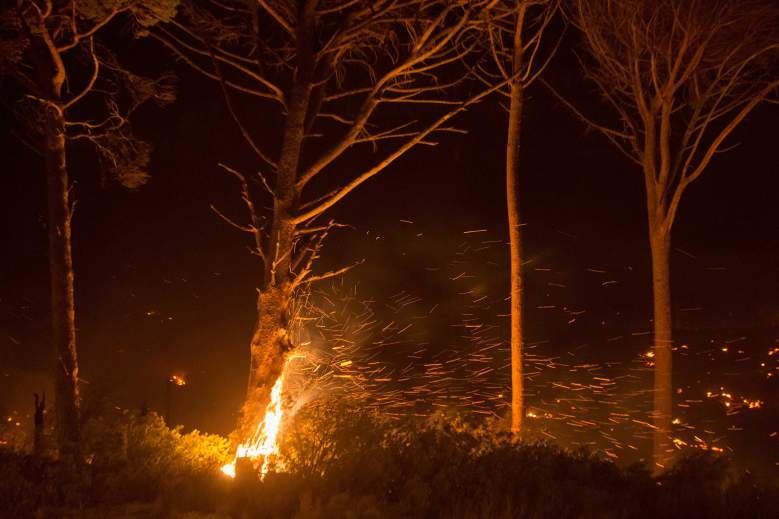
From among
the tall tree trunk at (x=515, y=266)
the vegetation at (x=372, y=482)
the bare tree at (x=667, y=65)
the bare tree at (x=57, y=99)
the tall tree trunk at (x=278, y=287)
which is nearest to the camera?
the vegetation at (x=372, y=482)

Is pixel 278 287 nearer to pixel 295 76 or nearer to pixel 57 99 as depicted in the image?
pixel 295 76

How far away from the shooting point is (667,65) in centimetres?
1202

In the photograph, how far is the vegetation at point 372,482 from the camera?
6.01m

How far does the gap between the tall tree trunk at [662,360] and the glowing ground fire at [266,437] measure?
19.4 feet

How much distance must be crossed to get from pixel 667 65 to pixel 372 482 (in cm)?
853

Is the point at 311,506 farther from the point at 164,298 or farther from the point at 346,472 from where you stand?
the point at 164,298

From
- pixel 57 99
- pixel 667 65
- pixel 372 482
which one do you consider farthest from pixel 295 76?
pixel 667 65

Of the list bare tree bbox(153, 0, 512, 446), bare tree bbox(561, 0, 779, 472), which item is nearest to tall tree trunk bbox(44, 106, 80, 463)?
bare tree bbox(153, 0, 512, 446)

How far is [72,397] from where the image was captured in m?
10.2

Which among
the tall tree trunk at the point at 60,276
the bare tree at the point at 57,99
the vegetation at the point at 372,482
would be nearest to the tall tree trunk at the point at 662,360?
the vegetation at the point at 372,482

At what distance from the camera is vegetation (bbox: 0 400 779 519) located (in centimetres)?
601

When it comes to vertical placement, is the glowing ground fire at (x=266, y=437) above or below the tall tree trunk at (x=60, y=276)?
below

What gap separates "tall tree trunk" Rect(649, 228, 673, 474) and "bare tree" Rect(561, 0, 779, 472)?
14mm

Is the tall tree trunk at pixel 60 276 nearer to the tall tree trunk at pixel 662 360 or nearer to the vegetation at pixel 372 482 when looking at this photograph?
the vegetation at pixel 372 482
